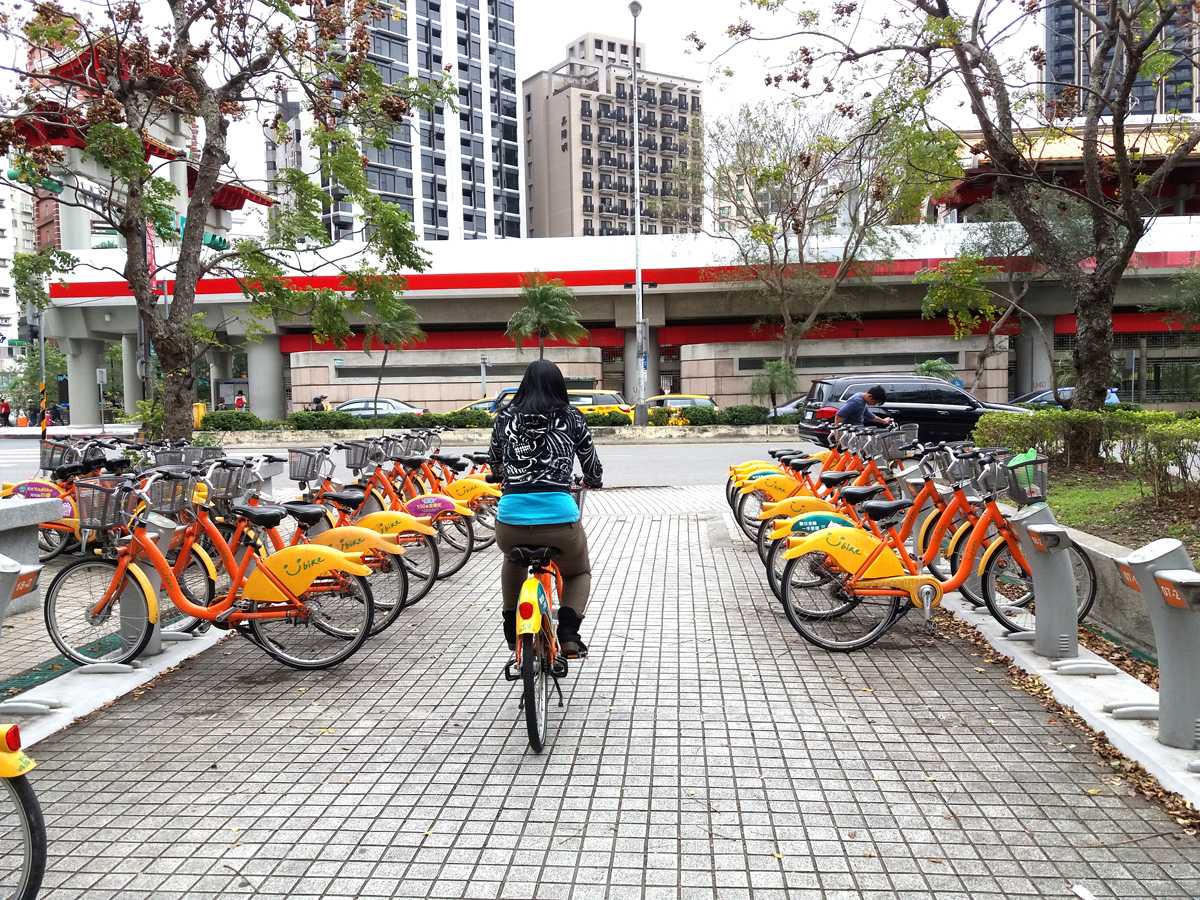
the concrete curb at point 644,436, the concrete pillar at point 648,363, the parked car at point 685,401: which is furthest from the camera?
the concrete pillar at point 648,363

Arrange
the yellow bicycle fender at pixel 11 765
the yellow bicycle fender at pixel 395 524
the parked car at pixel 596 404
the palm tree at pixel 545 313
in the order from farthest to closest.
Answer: the palm tree at pixel 545 313 < the parked car at pixel 596 404 < the yellow bicycle fender at pixel 395 524 < the yellow bicycle fender at pixel 11 765

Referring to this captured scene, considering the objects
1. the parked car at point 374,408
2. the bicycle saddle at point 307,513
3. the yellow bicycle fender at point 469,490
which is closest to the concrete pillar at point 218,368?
the parked car at point 374,408

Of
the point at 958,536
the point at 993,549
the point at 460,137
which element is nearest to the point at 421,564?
the point at 958,536

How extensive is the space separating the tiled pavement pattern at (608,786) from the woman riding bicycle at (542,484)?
2.12ft

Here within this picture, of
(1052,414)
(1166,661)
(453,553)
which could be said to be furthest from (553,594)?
(1052,414)

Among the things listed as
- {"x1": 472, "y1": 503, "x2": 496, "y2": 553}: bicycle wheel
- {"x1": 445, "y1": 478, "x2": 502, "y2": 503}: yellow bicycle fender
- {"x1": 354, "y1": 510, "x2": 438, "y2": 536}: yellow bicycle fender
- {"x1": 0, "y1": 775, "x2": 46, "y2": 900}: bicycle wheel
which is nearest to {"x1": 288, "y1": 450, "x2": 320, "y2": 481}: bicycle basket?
{"x1": 354, "y1": 510, "x2": 438, "y2": 536}: yellow bicycle fender

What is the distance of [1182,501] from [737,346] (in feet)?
109

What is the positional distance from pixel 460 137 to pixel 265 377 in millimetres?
46107

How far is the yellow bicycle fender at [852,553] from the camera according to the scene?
6.07 meters

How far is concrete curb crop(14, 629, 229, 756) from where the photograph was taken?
489 cm

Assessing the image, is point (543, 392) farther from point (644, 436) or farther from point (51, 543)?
point (644, 436)

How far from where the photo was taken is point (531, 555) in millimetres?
4695

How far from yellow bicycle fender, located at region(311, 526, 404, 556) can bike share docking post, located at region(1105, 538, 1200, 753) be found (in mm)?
4241

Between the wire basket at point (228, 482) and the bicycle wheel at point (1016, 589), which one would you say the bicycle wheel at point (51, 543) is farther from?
the bicycle wheel at point (1016, 589)
